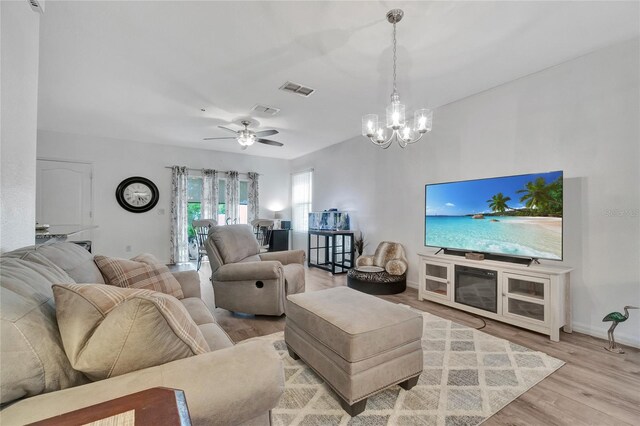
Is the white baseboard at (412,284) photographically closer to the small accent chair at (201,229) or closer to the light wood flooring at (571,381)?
the light wood flooring at (571,381)

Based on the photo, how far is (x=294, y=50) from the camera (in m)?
2.43

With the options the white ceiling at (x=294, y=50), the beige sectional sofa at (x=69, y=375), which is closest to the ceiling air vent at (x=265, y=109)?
the white ceiling at (x=294, y=50)

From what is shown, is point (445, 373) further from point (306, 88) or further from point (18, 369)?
point (306, 88)

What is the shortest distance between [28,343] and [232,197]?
5.91 metres

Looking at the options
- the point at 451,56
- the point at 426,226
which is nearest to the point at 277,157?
the point at 426,226

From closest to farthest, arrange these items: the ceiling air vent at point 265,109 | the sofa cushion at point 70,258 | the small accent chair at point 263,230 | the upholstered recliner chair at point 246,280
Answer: the sofa cushion at point 70,258
the upholstered recliner chair at point 246,280
the ceiling air vent at point 265,109
the small accent chair at point 263,230

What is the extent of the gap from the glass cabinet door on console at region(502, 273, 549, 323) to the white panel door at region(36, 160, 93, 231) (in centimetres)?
669

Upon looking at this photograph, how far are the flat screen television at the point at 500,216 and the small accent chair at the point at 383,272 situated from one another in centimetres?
56

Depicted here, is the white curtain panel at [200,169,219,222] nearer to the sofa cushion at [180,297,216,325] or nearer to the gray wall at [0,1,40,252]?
the sofa cushion at [180,297,216,325]

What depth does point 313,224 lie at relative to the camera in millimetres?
5848

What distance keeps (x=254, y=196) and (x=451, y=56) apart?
202 inches

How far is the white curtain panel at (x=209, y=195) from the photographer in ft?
20.2

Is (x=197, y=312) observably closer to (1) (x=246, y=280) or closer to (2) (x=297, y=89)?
(1) (x=246, y=280)

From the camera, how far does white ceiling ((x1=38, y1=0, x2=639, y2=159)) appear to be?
1992 millimetres
